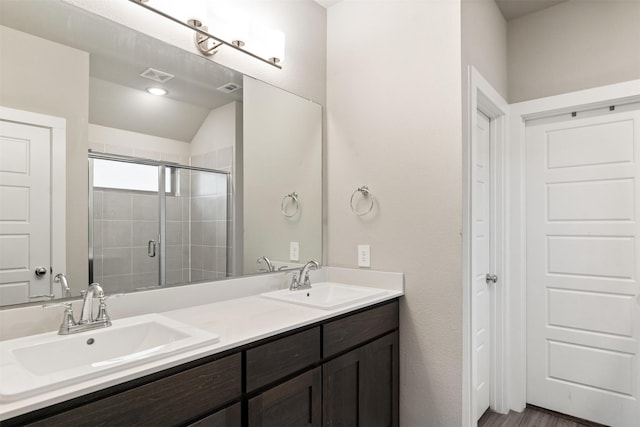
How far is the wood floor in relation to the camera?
7.52ft

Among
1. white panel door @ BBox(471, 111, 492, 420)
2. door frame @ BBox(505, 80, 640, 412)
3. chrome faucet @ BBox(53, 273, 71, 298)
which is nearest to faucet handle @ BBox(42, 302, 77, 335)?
chrome faucet @ BBox(53, 273, 71, 298)

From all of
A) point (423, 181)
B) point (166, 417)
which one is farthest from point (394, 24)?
point (166, 417)

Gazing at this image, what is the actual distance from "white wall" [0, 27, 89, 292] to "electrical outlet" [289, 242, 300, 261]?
1083 millimetres

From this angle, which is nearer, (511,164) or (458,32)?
(458,32)

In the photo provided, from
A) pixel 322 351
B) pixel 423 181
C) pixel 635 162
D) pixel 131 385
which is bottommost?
pixel 322 351

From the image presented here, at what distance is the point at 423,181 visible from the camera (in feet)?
6.38

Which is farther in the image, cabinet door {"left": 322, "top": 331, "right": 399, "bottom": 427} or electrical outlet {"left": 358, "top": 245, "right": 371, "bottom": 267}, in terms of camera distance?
electrical outlet {"left": 358, "top": 245, "right": 371, "bottom": 267}

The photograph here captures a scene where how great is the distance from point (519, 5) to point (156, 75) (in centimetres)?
229

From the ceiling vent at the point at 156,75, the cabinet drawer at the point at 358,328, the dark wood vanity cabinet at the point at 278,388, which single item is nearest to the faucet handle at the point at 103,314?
the dark wood vanity cabinet at the point at 278,388

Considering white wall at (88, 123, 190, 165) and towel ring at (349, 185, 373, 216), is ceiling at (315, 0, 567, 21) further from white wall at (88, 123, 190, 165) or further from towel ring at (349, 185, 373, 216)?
white wall at (88, 123, 190, 165)

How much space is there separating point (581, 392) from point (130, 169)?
9.43ft

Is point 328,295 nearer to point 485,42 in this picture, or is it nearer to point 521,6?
point 485,42

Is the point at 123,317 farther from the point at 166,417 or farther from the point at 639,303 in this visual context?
the point at 639,303

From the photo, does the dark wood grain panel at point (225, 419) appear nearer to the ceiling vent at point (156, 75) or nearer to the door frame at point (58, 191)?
the door frame at point (58, 191)
